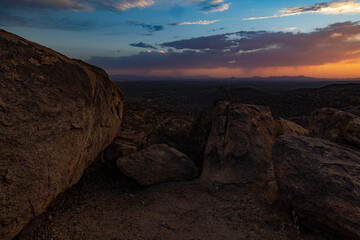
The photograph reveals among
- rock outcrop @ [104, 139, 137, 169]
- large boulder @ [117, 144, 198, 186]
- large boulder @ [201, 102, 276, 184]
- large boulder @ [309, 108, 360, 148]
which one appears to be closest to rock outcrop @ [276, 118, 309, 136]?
large boulder @ [201, 102, 276, 184]

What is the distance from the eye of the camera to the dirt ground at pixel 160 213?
Result: 15.1ft

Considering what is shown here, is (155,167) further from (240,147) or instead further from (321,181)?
(321,181)

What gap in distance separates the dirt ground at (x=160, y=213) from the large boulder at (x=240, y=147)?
0.51 metres

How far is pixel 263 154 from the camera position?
7.38 meters

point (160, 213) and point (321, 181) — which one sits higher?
point (321, 181)

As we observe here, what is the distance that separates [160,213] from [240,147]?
9.86 ft

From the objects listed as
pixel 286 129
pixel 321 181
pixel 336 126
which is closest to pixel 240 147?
pixel 336 126

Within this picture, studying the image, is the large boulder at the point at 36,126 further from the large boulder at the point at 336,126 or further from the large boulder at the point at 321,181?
the large boulder at the point at 336,126

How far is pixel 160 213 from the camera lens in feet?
18.4

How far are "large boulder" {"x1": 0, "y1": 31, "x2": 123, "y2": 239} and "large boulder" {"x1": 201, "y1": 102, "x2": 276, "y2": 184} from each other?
12.1ft

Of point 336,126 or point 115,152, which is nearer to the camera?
point 336,126

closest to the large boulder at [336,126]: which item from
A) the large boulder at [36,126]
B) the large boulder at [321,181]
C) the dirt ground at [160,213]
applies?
the large boulder at [321,181]

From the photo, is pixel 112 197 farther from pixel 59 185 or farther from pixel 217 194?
pixel 217 194

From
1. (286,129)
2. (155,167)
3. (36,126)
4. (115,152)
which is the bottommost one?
(155,167)
